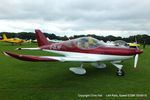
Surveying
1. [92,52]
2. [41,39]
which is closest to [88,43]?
[92,52]

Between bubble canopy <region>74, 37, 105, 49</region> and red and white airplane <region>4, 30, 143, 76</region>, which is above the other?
bubble canopy <region>74, 37, 105, 49</region>

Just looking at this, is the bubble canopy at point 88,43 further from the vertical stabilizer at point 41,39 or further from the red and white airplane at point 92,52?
the vertical stabilizer at point 41,39

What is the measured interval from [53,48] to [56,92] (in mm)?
4178

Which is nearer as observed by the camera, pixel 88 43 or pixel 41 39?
pixel 88 43

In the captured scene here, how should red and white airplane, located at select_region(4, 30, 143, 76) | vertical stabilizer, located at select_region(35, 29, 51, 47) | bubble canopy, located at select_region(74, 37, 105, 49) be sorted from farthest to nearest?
vertical stabilizer, located at select_region(35, 29, 51, 47), bubble canopy, located at select_region(74, 37, 105, 49), red and white airplane, located at select_region(4, 30, 143, 76)

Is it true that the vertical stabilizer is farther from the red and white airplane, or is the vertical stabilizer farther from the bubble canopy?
the bubble canopy

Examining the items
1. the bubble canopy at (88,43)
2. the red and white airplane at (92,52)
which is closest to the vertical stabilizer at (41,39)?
the red and white airplane at (92,52)

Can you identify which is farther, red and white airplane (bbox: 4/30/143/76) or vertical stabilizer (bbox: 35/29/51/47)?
vertical stabilizer (bbox: 35/29/51/47)

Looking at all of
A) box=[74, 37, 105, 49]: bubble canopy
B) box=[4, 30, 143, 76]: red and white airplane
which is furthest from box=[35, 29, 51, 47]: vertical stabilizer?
box=[74, 37, 105, 49]: bubble canopy

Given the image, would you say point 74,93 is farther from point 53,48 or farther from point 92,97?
point 53,48

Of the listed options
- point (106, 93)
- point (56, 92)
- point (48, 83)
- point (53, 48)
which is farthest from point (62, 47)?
point (106, 93)

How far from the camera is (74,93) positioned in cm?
387

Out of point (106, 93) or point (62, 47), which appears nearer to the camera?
point (106, 93)

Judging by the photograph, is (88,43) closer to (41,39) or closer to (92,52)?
(92,52)
